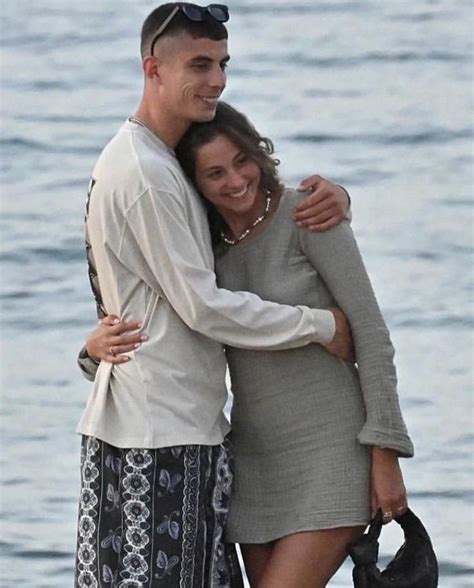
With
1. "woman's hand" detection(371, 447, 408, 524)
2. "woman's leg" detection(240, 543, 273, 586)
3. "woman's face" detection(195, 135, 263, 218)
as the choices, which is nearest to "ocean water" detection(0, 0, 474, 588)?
"woman's leg" detection(240, 543, 273, 586)

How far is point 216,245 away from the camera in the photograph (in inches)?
126

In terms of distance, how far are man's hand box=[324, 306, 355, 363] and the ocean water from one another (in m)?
2.23

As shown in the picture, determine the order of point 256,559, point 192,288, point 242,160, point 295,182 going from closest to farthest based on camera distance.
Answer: point 192,288
point 242,160
point 256,559
point 295,182

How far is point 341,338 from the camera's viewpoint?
10.3ft

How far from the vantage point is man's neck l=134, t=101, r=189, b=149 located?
309 cm

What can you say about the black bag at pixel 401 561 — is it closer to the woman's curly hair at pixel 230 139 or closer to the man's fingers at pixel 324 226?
the man's fingers at pixel 324 226

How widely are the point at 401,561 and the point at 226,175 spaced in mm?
744

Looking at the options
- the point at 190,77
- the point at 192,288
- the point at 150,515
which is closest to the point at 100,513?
the point at 150,515

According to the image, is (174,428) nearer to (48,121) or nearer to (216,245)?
(216,245)

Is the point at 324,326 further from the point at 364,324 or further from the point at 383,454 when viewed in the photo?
the point at 383,454

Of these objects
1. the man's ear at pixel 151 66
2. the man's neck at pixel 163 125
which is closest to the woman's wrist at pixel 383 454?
the man's neck at pixel 163 125

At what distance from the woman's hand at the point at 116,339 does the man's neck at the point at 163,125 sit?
317 mm

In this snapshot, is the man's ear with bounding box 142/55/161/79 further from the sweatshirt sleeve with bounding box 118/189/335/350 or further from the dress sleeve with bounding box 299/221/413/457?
the dress sleeve with bounding box 299/221/413/457

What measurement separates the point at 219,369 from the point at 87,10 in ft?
28.2
